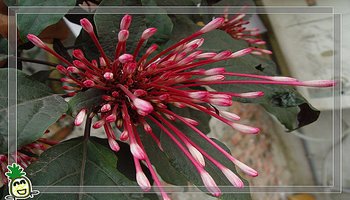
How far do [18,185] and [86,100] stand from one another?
0.22 ft

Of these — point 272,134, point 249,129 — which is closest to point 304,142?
point 272,134

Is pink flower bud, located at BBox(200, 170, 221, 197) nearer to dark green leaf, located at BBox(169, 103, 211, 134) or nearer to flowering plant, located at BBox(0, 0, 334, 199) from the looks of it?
flowering plant, located at BBox(0, 0, 334, 199)

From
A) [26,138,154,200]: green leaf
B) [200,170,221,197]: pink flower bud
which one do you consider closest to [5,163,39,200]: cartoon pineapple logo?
[26,138,154,200]: green leaf

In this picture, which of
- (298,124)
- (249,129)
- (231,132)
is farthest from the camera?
(231,132)

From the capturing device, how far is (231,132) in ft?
1.85

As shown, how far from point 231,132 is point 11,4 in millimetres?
362

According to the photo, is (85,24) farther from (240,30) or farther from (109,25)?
(240,30)

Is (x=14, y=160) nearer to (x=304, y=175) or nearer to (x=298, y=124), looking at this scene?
(x=298, y=124)

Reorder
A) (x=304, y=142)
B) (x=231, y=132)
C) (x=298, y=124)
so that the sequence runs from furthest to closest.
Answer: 1. (x=304, y=142)
2. (x=231, y=132)
3. (x=298, y=124)

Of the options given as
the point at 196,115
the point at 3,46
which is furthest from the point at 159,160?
the point at 3,46

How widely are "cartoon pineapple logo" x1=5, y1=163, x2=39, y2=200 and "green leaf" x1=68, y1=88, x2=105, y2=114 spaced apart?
0.16 ft

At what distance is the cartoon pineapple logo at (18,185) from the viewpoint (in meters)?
0.25

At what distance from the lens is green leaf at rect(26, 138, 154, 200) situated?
0.26 m

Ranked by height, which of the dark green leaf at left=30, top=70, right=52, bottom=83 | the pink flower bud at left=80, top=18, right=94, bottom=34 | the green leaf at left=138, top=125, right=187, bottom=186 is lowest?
the green leaf at left=138, top=125, right=187, bottom=186
